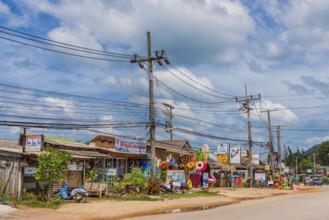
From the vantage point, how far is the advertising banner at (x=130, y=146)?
32.9 meters

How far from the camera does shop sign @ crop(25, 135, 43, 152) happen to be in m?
22.5

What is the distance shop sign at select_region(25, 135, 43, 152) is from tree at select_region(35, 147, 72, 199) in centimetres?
53

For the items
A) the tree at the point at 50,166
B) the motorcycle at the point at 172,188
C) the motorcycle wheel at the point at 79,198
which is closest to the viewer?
the tree at the point at 50,166

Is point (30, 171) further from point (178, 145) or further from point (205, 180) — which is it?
point (178, 145)

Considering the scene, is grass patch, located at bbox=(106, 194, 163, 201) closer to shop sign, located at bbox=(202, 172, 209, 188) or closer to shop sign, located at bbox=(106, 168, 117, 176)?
shop sign, located at bbox=(106, 168, 117, 176)

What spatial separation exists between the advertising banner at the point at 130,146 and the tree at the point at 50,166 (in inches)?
402

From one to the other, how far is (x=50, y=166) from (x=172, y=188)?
13.6 metres

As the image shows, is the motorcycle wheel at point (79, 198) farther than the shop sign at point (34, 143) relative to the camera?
Yes

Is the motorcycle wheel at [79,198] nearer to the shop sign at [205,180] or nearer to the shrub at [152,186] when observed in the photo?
the shrub at [152,186]

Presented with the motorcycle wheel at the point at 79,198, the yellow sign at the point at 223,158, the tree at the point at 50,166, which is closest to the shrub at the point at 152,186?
the motorcycle wheel at the point at 79,198

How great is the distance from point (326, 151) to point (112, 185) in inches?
5163

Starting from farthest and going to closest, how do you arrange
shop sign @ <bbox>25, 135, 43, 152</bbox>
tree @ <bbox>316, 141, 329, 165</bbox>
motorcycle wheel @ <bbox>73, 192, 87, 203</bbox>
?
tree @ <bbox>316, 141, 329, 165</bbox> < motorcycle wheel @ <bbox>73, 192, 87, 203</bbox> < shop sign @ <bbox>25, 135, 43, 152</bbox>

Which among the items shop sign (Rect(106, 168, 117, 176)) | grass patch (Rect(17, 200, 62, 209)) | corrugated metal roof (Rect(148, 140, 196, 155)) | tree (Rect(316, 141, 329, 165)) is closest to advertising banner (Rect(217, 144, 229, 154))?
corrugated metal roof (Rect(148, 140, 196, 155))

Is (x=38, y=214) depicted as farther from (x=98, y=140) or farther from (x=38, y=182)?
(x=98, y=140)
